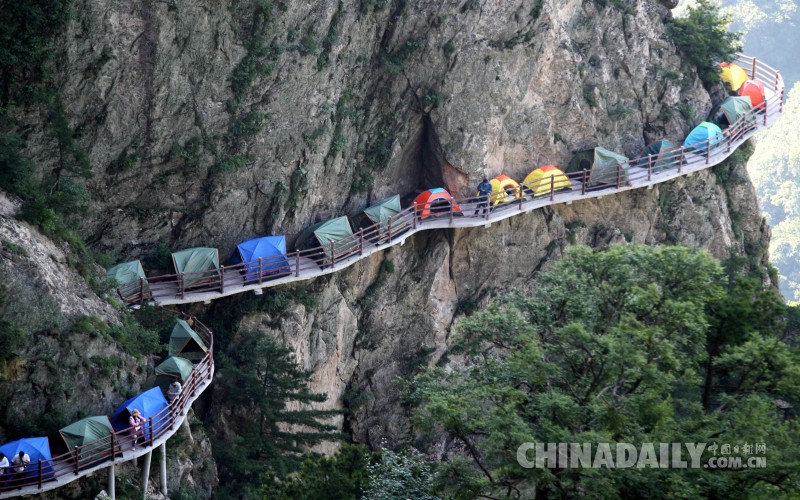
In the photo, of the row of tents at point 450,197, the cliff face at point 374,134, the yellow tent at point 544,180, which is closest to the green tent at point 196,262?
the row of tents at point 450,197

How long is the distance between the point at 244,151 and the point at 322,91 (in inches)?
179

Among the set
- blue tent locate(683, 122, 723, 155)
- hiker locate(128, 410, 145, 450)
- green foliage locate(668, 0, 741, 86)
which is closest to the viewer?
hiker locate(128, 410, 145, 450)

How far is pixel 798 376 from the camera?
29969mm

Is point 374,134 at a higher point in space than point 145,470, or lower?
higher

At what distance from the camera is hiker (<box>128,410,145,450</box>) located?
113 ft

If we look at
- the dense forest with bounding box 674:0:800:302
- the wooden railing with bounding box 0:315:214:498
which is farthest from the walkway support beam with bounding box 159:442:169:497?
the dense forest with bounding box 674:0:800:302

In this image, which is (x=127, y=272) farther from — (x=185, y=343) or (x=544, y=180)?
(x=544, y=180)

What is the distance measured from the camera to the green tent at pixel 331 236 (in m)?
45.9

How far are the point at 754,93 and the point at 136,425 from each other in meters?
39.8

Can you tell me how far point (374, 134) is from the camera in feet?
164

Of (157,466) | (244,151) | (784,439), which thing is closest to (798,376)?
(784,439)

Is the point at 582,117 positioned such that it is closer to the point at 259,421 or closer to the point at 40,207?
the point at 259,421

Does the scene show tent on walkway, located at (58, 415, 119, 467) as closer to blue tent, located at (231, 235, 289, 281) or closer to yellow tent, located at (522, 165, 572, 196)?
blue tent, located at (231, 235, 289, 281)

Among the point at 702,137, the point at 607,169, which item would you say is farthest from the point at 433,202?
the point at 702,137
